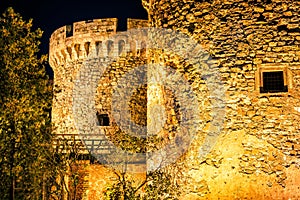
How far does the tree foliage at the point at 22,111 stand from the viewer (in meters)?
5.75

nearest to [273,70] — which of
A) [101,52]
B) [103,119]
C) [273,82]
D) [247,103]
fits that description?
[273,82]

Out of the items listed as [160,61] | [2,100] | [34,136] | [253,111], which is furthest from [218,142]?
[2,100]

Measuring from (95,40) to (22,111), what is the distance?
28.7ft

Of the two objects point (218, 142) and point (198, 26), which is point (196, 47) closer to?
point (198, 26)

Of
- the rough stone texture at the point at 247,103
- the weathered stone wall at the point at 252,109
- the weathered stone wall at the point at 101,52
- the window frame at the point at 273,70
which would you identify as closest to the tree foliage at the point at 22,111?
the rough stone texture at the point at 247,103

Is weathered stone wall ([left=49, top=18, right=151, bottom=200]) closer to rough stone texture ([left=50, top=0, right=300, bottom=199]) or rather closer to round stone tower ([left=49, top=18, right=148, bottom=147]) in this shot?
round stone tower ([left=49, top=18, right=148, bottom=147])

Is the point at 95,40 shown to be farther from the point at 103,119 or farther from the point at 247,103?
the point at 247,103

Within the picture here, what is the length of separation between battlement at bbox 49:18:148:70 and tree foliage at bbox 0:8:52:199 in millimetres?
7788

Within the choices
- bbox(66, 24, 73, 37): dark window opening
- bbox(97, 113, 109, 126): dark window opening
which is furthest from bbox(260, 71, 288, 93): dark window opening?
bbox(66, 24, 73, 37): dark window opening

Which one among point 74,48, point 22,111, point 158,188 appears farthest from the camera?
point 74,48

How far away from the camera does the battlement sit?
1398cm

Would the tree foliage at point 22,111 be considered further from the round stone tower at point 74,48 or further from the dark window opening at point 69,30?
the dark window opening at point 69,30

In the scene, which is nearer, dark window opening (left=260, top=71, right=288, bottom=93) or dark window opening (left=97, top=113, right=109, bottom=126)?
dark window opening (left=260, top=71, right=288, bottom=93)

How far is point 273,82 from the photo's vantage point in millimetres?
5930
